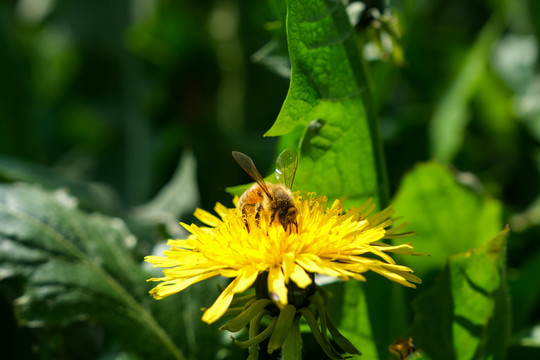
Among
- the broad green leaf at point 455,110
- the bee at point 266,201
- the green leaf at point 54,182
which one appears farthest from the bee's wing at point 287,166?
the broad green leaf at point 455,110

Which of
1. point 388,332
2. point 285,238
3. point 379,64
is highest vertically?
point 379,64

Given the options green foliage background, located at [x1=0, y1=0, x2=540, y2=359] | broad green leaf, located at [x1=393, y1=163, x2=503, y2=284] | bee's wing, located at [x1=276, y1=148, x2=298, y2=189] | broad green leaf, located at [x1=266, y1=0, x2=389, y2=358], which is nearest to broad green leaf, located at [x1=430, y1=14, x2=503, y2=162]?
green foliage background, located at [x1=0, y1=0, x2=540, y2=359]

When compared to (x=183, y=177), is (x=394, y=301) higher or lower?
lower

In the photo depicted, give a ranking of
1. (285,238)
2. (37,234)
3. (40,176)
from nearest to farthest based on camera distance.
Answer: (285,238) → (37,234) → (40,176)

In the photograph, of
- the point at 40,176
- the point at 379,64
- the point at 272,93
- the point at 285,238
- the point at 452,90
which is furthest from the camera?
the point at 272,93

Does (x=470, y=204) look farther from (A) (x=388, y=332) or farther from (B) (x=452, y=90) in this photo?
(B) (x=452, y=90)

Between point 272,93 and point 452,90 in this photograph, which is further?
point 272,93

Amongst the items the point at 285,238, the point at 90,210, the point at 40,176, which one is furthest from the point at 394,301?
the point at 40,176

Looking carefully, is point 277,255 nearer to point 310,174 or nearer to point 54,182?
point 310,174
